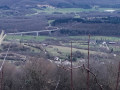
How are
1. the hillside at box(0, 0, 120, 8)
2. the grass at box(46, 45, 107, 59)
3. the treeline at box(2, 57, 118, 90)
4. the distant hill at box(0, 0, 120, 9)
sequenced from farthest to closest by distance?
1. the hillside at box(0, 0, 120, 8)
2. the distant hill at box(0, 0, 120, 9)
3. the grass at box(46, 45, 107, 59)
4. the treeline at box(2, 57, 118, 90)

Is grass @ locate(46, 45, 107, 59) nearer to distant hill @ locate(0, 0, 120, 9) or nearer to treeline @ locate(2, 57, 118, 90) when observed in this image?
treeline @ locate(2, 57, 118, 90)

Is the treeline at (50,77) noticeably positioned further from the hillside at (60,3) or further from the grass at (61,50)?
the hillside at (60,3)

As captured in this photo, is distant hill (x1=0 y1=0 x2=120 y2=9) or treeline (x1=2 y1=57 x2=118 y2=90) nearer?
treeline (x1=2 y1=57 x2=118 y2=90)

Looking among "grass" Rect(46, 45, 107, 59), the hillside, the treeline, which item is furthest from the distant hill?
the treeline

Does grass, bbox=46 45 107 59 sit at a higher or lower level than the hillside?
higher

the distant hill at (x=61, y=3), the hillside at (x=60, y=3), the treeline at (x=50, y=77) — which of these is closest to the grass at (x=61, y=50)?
the treeline at (x=50, y=77)

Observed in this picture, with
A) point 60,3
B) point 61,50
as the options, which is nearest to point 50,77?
point 61,50

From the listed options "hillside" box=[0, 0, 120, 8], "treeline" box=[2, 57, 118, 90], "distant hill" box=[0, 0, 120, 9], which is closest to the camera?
"treeline" box=[2, 57, 118, 90]

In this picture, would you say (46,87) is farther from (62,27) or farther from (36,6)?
(36,6)
